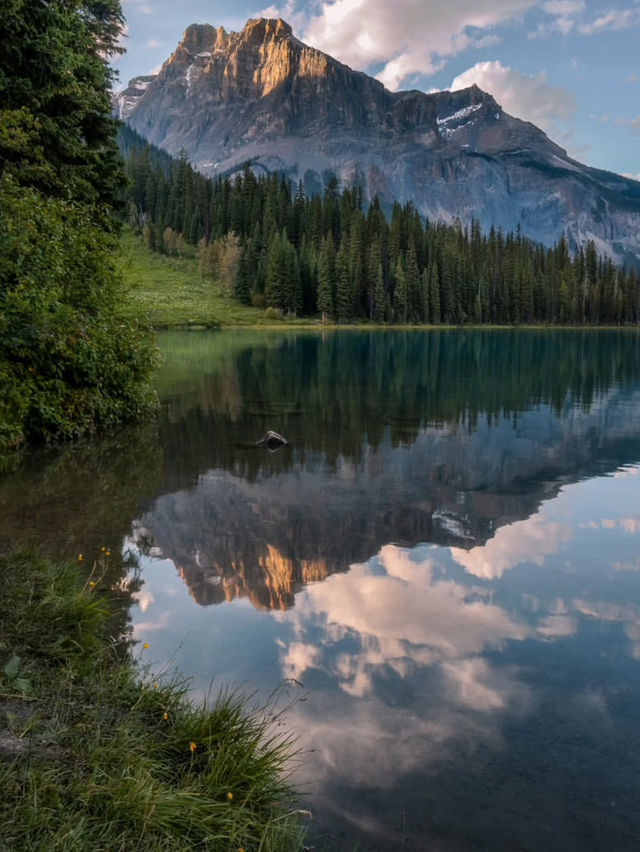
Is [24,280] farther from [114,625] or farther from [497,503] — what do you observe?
[497,503]

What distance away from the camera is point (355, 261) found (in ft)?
436

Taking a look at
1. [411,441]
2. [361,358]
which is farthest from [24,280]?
[361,358]

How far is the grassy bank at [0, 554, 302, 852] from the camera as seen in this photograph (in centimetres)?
409

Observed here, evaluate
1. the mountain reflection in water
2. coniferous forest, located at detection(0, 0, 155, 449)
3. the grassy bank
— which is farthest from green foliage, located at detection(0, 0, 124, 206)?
the grassy bank

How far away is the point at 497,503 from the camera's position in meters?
15.4

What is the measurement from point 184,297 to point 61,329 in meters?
109

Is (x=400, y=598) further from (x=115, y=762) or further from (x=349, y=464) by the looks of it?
(x=349, y=464)

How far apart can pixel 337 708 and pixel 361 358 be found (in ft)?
161

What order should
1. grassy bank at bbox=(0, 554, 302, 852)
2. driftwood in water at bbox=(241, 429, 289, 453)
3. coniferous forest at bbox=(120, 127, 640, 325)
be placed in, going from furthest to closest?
coniferous forest at bbox=(120, 127, 640, 325), driftwood in water at bbox=(241, 429, 289, 453), grassy bank at bbox=(0, 554, 302, 852)

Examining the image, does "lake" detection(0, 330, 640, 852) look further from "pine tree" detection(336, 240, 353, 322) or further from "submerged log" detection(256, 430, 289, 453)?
"pine tree" detection(336, 240, 353, 322)

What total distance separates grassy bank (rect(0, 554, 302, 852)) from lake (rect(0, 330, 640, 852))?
0.73m

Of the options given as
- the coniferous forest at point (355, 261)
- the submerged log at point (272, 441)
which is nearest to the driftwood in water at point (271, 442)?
the submerged log at point (272, 441)

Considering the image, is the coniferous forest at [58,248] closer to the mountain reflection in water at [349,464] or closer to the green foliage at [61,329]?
the green foliage at [61,329]

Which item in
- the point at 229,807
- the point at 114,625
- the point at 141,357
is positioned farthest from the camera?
the point at 141,357
